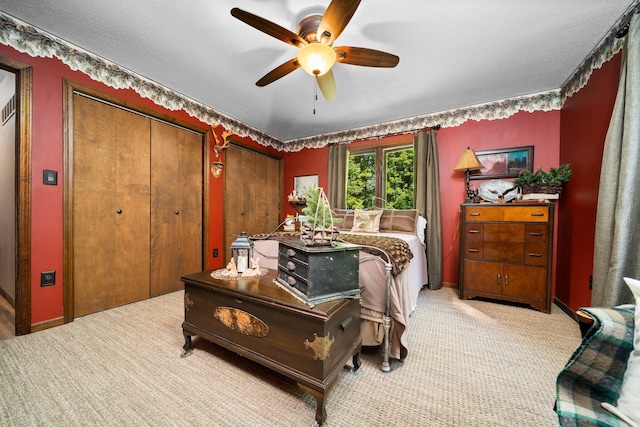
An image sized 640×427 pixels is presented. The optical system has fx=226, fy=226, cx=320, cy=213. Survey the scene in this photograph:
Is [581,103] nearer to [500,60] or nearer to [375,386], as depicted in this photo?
[500,60]

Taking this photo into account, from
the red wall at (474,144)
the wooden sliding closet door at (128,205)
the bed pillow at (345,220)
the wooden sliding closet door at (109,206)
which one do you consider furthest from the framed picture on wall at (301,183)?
the wooden sliding closet door at (109,206)

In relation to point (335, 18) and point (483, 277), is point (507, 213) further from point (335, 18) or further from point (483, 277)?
point (335, 18)

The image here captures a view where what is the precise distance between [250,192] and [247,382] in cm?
314

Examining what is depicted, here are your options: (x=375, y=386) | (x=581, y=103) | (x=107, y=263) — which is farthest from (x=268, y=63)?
(x=581, y=103)

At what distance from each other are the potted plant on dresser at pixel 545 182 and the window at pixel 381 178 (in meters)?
1.34

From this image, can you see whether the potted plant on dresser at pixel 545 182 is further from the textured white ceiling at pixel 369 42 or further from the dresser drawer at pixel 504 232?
the textured white ceiling at pixel 369 42

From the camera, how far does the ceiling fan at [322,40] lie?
53.3 inches

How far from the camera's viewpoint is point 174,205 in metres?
2.94

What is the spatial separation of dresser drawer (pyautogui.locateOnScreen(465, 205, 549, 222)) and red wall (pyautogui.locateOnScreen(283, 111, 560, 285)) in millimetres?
570

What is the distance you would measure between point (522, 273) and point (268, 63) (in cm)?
346

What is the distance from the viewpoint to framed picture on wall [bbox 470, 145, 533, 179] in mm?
2898

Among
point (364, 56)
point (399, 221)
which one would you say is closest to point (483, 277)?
point (399, 221)

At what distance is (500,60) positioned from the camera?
Result: 2209mm

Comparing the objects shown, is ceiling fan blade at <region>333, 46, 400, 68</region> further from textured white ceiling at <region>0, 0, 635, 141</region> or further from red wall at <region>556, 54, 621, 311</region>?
red wall at <region>556, 54, 621, 311</region>
